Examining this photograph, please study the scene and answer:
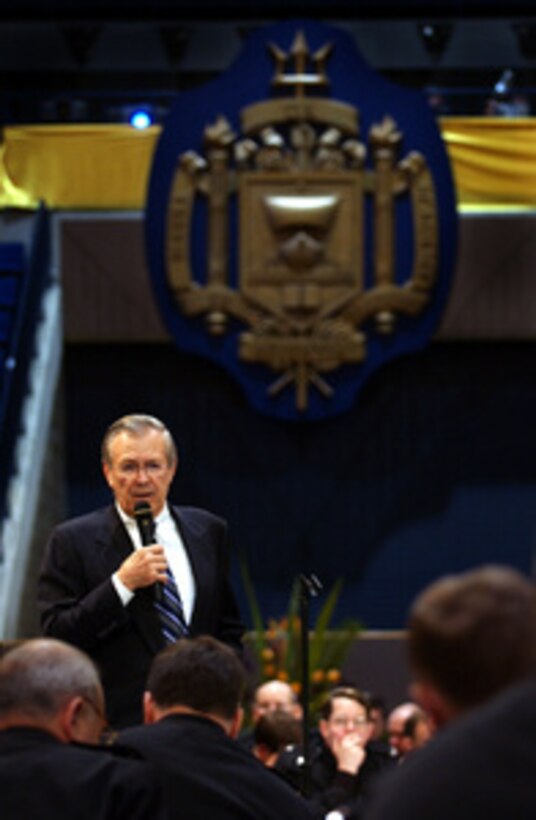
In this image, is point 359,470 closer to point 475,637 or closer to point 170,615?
point 170,615

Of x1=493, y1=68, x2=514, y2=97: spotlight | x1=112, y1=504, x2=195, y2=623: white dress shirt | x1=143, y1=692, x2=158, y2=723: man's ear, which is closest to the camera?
x1=143, y1=692, x2=158, y2=723: man's ear

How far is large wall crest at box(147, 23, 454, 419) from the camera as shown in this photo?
12.1 m

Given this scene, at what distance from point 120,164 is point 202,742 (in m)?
9.07

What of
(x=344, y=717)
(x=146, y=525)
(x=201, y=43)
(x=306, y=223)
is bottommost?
(x=344, y=717)

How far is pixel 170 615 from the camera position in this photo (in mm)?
4715

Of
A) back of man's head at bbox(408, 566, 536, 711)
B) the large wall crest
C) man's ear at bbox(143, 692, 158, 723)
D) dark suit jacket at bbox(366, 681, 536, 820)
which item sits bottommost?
man's ear at bbox(143, 692, 158, 723)

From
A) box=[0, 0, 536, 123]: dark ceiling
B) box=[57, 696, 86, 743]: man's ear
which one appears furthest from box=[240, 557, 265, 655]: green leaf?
box=[57, 696, 86, 743]: man's ear

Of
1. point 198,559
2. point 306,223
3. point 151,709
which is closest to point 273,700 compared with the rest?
point 198,559

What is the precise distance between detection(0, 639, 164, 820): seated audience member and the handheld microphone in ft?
5.00

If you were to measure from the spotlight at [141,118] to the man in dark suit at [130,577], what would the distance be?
26.3 ft

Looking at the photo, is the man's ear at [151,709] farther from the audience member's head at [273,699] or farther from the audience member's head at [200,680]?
the audience member's head at [273,699]

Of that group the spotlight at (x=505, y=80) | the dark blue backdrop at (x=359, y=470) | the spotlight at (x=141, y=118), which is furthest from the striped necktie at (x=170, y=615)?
the spotlight at (x=505, y=80)

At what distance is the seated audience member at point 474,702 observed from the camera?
2.01 m

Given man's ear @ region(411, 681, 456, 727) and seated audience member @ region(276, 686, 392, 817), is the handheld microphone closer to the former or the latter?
seated audience member @ region(276, 686, 392, 817)
